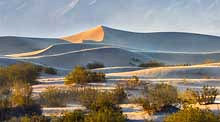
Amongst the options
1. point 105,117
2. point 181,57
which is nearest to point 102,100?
point 105,117

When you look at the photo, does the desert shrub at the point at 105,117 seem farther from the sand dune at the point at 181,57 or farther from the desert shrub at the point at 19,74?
the sand dune at the point at 181,57

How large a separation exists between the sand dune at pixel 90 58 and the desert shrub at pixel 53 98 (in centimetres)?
3498

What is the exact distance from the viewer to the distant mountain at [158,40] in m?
101

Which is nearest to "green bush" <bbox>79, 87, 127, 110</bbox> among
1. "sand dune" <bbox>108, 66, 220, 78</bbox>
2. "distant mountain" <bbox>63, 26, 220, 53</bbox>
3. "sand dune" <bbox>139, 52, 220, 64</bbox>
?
"sand dune" <bbox>108, 66, 220, 78</bbox>

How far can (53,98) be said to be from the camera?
61.6 ft

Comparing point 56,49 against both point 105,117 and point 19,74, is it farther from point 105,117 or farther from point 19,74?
point 105,117

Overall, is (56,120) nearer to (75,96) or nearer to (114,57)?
(75,96)

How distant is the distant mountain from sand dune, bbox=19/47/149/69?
3566cm

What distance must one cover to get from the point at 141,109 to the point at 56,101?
12.5 feet

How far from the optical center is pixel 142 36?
110 metres

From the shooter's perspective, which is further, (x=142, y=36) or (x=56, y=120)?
(x=142, y=36)

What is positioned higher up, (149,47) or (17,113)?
(149,47)

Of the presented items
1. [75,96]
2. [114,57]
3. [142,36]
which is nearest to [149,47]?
[142,36]

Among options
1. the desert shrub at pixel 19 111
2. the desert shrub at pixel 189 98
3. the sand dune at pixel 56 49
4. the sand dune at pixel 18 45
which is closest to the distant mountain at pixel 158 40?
the sand dune at pixel 18 45
